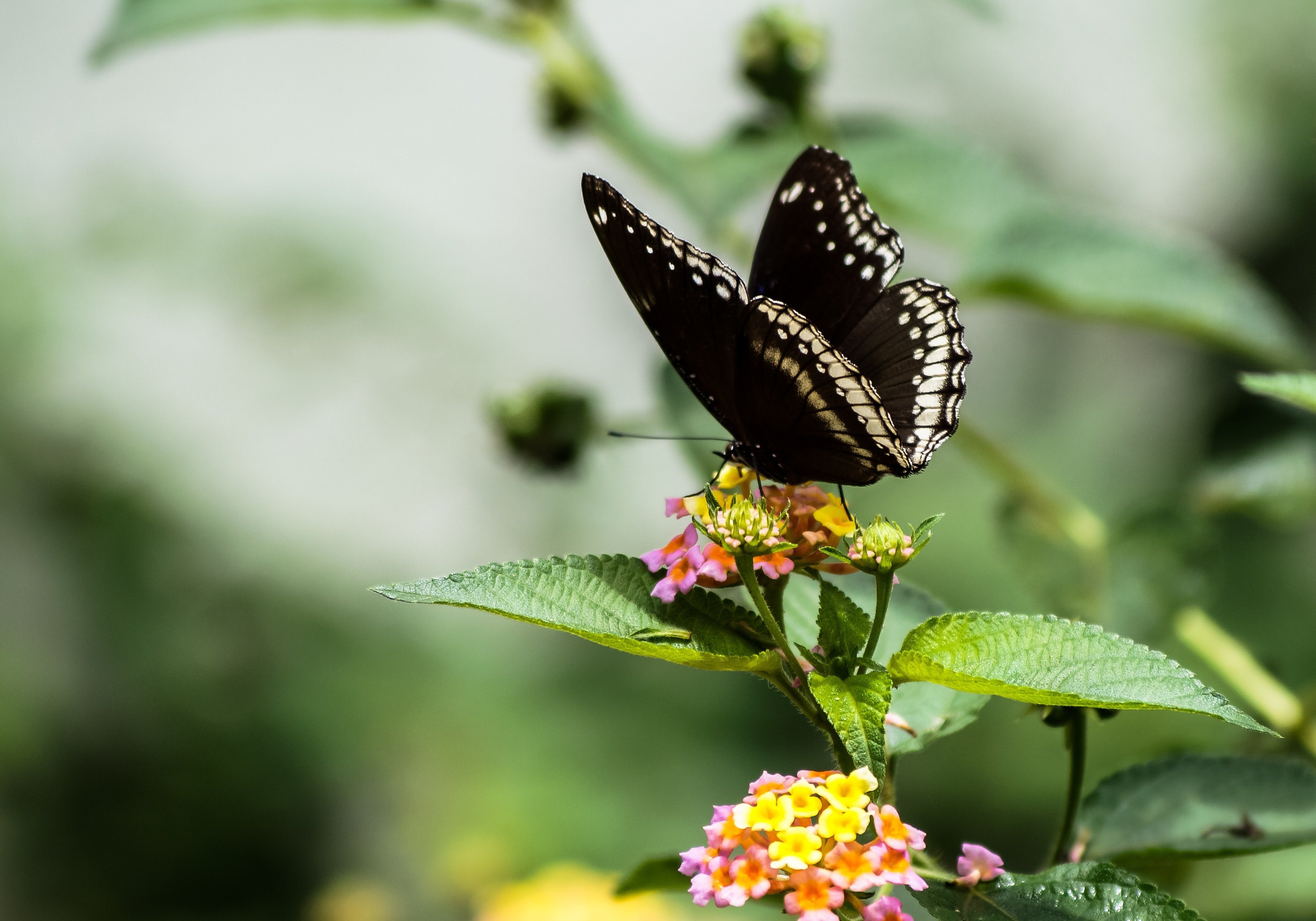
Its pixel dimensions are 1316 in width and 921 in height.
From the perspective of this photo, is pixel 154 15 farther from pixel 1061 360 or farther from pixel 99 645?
pixel 1061 360

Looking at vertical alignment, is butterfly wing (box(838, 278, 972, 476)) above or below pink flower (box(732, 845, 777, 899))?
above

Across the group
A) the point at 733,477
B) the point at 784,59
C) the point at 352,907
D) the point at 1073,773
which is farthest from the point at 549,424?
the point at 352,907

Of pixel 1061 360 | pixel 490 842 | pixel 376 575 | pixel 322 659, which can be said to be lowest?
pixel 490 842

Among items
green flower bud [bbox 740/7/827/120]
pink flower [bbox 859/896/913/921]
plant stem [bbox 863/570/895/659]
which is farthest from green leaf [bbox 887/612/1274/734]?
green flower bud [bbox 740/7/827/120]

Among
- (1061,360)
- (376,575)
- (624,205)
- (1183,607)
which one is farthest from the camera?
(1061,360)

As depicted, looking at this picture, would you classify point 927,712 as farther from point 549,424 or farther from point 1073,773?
point 549,424

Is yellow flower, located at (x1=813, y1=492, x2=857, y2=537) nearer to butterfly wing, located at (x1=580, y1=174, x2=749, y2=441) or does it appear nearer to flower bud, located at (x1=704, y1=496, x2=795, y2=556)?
flower bud, located at (x1=704, y1=496, x2=795, y2=556)

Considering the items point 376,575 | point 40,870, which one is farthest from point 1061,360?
point 40,870
